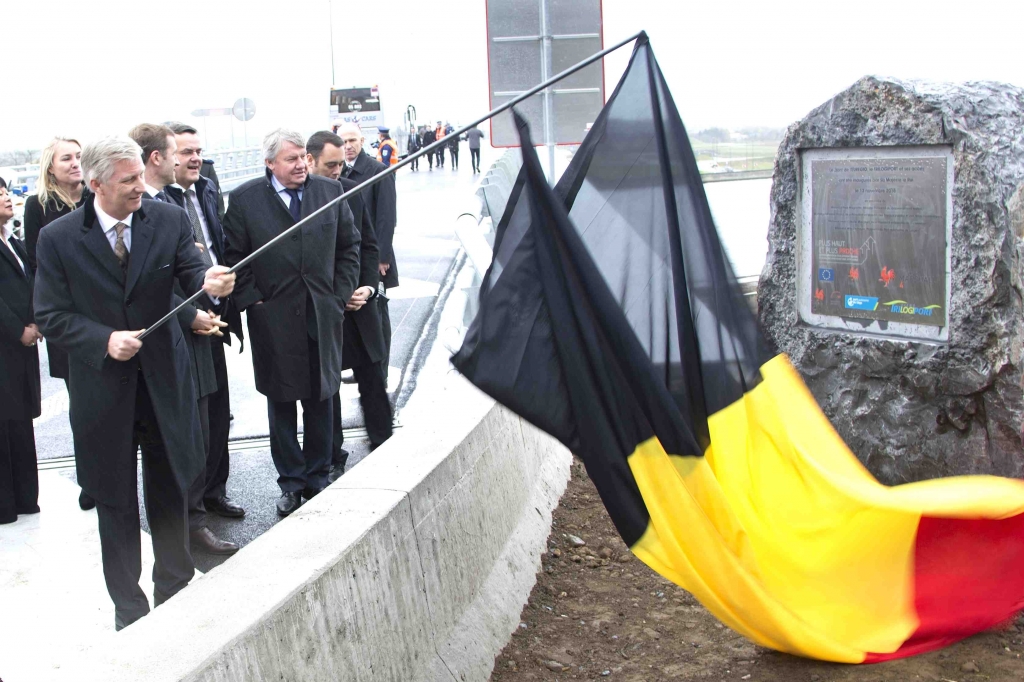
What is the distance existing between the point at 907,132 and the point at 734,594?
234 centimetres

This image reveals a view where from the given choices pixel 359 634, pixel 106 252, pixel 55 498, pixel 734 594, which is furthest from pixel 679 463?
pixel 55 498

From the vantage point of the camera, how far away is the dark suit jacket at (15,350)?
609 cm

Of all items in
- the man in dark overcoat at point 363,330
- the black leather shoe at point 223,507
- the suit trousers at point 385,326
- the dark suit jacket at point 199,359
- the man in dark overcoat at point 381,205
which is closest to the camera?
the dark suit jacket at point 199,359

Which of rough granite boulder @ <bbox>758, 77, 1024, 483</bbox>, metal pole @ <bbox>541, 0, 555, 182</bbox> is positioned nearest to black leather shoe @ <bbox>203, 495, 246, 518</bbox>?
rough granite boulder @ <bbox>758, 77, 1024, 483</bbox>

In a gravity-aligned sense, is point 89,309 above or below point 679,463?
above

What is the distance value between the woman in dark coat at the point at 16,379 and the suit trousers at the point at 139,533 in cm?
185

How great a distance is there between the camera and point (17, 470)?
20.7 feet

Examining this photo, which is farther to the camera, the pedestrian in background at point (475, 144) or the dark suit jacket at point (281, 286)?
the pedestrian in background at point (475, 144)

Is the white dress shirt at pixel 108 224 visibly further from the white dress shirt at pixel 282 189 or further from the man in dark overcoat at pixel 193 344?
the white dress shirt at pixel 282 189

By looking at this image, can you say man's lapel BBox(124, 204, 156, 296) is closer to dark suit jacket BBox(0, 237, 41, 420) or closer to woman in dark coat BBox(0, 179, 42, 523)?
woman in dark coat BBox(0, 179, 42, 523)

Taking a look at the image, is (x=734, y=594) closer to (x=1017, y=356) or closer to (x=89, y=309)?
(x=1017, y=356)

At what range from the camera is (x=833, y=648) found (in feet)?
11.9

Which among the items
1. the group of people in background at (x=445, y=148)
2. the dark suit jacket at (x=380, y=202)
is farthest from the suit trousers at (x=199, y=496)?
the group of people in background at (x=445, y=148)

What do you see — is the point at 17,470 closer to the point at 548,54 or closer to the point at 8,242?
the point at 8,242
